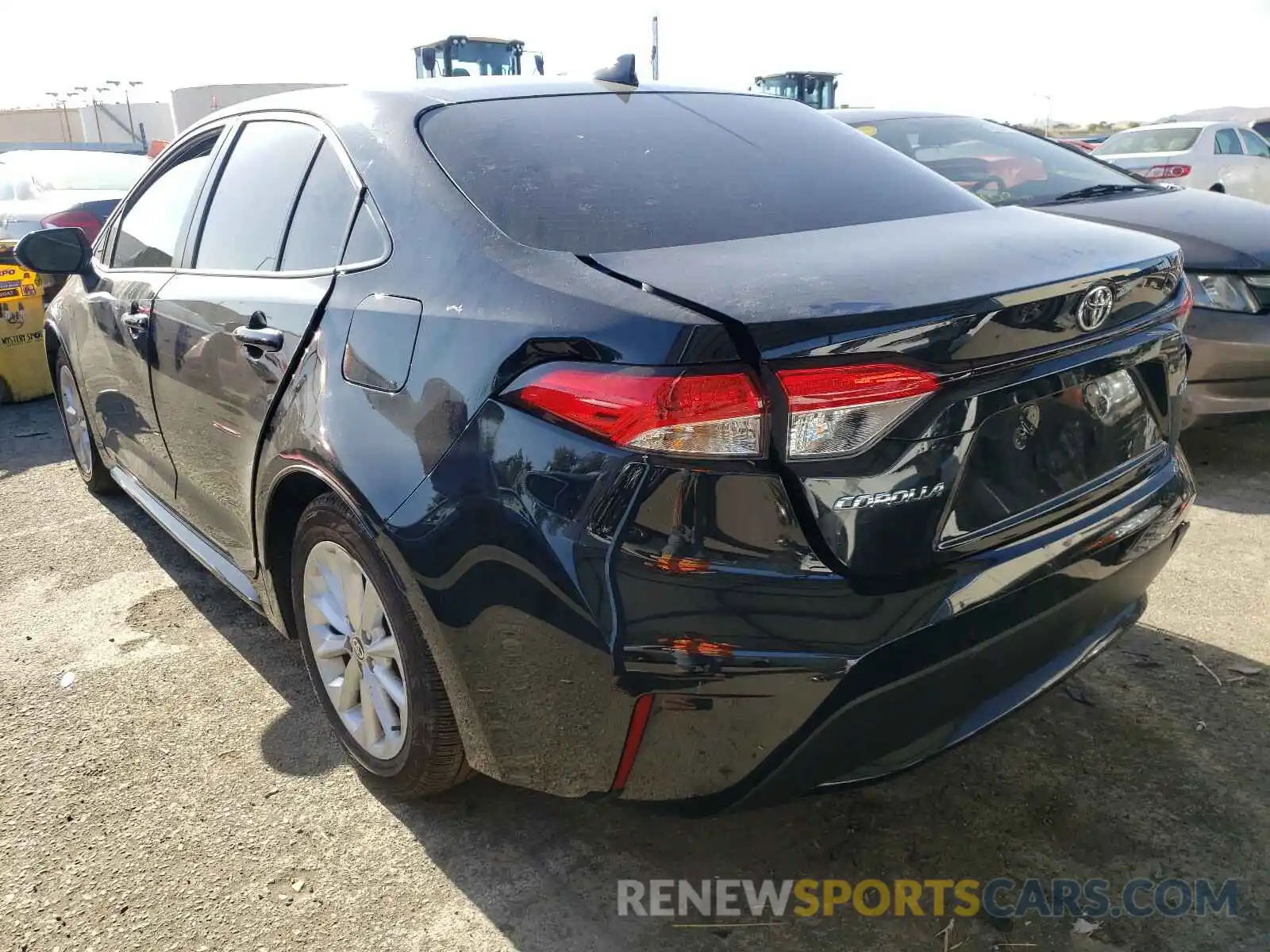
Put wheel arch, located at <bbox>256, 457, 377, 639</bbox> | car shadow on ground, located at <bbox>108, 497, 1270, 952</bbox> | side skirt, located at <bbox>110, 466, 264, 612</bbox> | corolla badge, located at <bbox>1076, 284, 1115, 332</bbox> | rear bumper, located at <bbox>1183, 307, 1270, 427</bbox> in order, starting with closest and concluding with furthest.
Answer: corolla badge, located at <bbox>1076, 284, 1115, 332</bbox>
car shadow on ground, located at <bbox>108, 497, 1270, 952</bbox>
wheel arch, located at <bbox>256, 457, 377, 639</bbox>
side skirt, located at <bbox>110, 466, 264, 612</bbox>
rear bumper, located at <bbox>1183, 307, 1270, 427</bbox>

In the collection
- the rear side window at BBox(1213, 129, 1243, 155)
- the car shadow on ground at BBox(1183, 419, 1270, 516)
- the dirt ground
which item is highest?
the rear side window at BBox(1213, 129, 1243, 155)

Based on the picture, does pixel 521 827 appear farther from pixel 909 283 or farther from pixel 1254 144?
pixel 1254 144

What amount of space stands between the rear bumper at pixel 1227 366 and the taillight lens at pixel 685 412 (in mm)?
3314

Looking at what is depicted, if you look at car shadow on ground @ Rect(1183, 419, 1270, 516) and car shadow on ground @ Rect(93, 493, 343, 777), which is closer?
car shadow on ground @ Rect(93, 493, 343, 777)

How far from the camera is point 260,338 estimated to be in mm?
2357

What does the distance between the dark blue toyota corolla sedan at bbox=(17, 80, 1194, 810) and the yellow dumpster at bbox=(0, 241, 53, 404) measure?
4870mm

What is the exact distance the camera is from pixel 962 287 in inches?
65.4

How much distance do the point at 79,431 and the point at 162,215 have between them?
167 centimetres

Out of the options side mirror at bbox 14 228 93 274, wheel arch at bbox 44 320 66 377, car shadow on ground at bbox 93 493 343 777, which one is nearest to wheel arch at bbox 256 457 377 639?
car shadow on ground at bbox 93 493 343 777

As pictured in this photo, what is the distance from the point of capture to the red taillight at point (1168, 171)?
Answer: 1212 cm

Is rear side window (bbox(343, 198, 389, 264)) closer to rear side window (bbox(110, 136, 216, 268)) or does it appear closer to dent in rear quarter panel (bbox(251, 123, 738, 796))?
dent in rear quarter panel (bbox(251, 123, 738, 796))

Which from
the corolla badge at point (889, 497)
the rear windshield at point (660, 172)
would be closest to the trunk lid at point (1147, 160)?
the rear windshield at point (660, 172)

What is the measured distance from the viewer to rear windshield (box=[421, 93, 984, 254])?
1.97 m

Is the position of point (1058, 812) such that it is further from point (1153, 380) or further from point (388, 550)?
point (388, 550)
